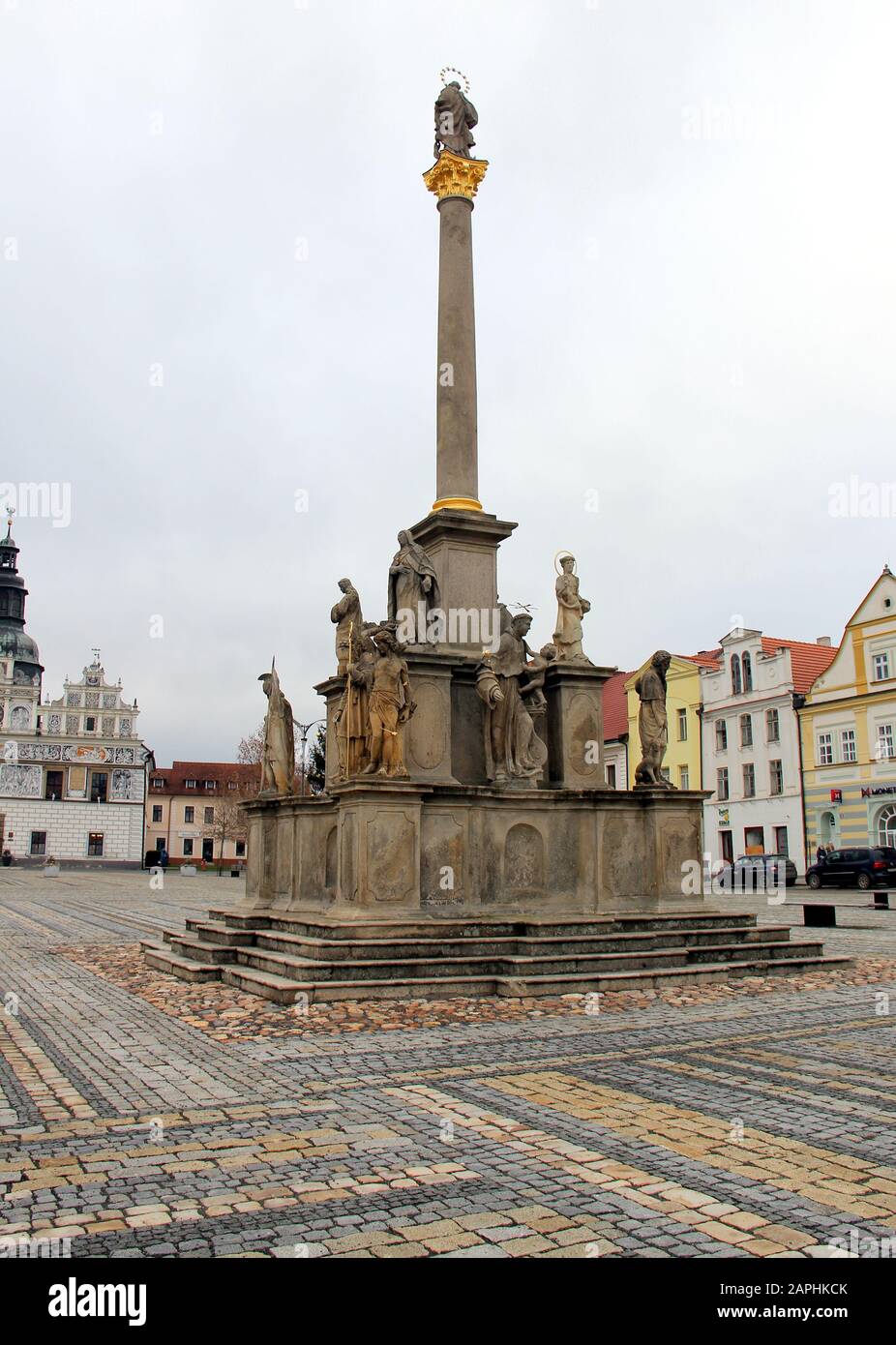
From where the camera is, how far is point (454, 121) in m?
→ 16.7

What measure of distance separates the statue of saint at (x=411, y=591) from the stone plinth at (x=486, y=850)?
2.34 meters

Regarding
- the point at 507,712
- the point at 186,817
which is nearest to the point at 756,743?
the point at 507,712

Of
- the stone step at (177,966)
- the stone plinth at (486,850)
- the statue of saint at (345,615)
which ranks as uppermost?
the statue of saint at (345,615)

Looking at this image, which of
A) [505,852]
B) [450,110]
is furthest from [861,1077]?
[450,110]

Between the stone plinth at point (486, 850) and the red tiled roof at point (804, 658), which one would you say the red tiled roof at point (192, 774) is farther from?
the stone plinth at point (486, 850)

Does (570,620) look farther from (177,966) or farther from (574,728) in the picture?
(177,966)

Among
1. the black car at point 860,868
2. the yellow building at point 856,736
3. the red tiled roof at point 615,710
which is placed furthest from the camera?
the red tiled roof at point 615,710

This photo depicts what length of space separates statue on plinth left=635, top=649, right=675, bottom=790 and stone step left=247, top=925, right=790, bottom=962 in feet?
6.74

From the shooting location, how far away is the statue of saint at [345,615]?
46.6ft

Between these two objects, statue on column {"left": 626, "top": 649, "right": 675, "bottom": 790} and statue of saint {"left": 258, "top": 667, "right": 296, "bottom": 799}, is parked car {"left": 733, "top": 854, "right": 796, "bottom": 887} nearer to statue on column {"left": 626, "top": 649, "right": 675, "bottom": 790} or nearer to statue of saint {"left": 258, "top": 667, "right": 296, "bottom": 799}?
statue on column {"left": 626, "top": 649, "right": 675, "bottom": 790}

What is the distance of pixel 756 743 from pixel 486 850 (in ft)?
123

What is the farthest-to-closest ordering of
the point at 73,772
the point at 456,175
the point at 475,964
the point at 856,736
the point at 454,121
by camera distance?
1. the point at 73,772
2. the point at 856,736
3. the point at 454,121
4. the point at 456,175
5. the point at 475,964

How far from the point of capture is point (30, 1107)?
670 cm

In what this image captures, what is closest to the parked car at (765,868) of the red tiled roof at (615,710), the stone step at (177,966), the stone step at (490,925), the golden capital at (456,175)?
the red tiled roof at (615,710)
